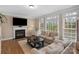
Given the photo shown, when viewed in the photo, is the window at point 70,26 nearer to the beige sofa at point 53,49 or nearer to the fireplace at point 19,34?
the beige sofa at point 53,49

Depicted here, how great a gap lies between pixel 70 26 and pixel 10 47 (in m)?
1.59

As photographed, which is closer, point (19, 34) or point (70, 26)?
point (70, 26)

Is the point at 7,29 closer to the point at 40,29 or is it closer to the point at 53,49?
the point at 40,29

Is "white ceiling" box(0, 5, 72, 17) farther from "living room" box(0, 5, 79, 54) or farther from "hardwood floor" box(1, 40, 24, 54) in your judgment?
"hardwood floor" box(1, 40, 24, 54)

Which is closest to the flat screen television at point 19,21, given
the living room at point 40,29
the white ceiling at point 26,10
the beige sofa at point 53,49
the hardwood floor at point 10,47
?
the living room at point 40,29

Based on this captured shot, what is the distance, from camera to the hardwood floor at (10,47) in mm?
2041

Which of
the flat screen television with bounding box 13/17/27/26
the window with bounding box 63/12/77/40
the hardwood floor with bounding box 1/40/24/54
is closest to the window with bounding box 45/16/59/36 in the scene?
the window with bounding box 63/12/77/40

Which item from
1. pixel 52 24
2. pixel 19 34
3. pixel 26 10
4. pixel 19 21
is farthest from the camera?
pixel 19 34

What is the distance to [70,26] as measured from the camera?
2.03 metres

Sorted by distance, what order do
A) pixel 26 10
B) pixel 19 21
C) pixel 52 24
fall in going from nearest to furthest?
pixel 26 10, pixel 52 24, pixel 19 21

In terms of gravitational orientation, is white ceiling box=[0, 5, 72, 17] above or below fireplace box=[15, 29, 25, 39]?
above

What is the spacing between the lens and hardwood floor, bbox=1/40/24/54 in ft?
6.70

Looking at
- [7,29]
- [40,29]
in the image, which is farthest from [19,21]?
[40,29]
